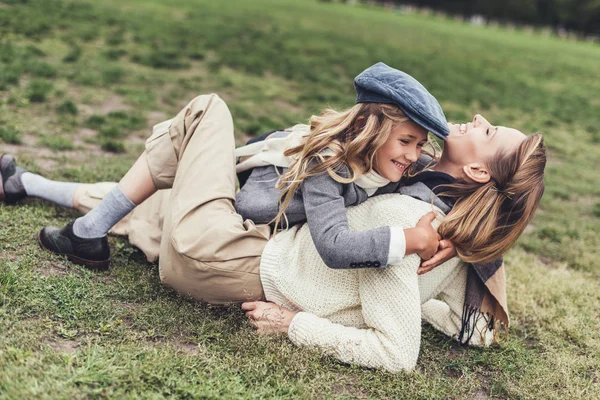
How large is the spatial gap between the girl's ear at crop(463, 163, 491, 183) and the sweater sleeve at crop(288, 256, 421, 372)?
550 mm

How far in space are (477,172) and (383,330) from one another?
0.95 metres

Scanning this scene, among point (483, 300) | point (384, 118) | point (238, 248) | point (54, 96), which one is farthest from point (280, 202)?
point (54, 96)

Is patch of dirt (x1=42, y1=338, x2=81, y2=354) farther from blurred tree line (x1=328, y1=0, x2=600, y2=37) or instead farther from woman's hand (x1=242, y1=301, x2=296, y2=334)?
blurred tree line (x1=328, y1=0, x2=600, y2=37)

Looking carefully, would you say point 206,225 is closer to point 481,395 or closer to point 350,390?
point 350,390

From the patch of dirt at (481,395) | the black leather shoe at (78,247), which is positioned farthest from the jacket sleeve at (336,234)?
the black leather shoe at (78,247)

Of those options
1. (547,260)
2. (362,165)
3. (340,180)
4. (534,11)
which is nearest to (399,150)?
(362,165)

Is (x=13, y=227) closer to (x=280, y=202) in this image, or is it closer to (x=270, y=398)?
(x=280, y=202)

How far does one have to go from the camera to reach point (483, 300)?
3.45 m

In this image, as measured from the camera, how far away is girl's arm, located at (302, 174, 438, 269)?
2764 millimetres

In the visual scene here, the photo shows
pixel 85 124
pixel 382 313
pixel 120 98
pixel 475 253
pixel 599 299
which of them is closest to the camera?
pixel 382 313

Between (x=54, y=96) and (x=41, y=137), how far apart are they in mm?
1425

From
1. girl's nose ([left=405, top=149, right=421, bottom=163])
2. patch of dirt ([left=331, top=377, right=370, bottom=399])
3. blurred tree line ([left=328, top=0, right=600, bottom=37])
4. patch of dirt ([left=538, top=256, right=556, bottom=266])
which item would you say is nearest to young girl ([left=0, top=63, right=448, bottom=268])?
girl's nose ([left=405, top=149, right=421, bottom=163])

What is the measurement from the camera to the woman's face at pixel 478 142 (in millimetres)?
3139

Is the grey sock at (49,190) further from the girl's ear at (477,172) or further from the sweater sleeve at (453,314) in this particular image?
the girl's ear at (477,172)
